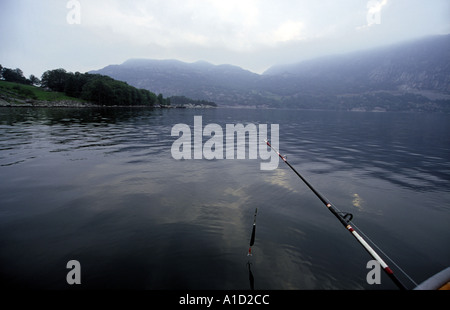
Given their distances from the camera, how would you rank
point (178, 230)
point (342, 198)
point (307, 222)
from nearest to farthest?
point (178, 230) < point (307, 222) < point (342, 198)

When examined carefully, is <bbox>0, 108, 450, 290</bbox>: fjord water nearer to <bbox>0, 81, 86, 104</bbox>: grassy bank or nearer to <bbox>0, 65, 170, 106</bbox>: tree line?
<bbox>0, 81, 86, 104</bbox>: grassy bank

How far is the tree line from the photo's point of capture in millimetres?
138175

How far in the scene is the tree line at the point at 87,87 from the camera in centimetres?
13818

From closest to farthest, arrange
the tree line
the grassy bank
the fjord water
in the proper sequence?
the fjord water
the grassy bank
the tree line

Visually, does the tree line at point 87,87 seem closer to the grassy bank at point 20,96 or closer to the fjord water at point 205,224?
the grassy bank at point 20,96

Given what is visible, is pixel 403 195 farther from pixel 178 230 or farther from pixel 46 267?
pixel 46 267

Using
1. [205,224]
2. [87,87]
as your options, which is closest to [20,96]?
[87,87]

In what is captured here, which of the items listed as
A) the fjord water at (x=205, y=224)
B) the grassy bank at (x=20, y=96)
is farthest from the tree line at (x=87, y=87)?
the fjord water at (x=205, y=224)

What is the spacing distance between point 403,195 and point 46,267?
15604 mm

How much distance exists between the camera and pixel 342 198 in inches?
433

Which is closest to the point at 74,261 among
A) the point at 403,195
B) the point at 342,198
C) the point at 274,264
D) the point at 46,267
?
the point at 46,267

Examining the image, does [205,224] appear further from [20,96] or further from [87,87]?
[87,87]

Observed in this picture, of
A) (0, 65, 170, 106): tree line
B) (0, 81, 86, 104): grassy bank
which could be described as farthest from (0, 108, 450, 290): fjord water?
(0, 65, 170, 106): tree line
